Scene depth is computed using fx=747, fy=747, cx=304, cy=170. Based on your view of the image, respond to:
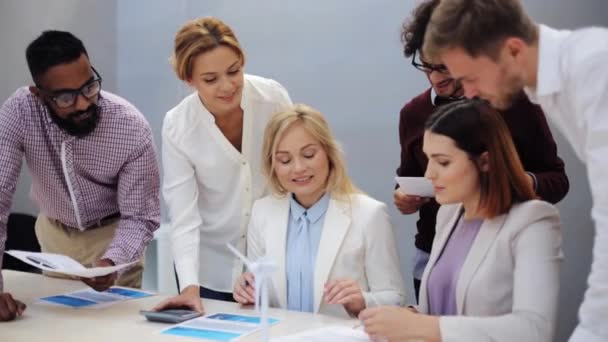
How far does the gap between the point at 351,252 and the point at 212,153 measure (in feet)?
2.24

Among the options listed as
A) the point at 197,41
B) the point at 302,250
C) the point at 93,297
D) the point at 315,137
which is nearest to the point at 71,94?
the point at 197,41

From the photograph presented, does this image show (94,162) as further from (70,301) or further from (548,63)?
(548,63)

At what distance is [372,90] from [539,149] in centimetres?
162

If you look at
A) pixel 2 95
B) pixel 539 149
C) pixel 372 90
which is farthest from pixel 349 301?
pixel 2 95

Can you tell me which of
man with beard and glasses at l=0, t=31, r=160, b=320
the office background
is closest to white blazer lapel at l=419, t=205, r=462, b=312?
man with beard and glasses at l=0, t=31, r=160, b=320

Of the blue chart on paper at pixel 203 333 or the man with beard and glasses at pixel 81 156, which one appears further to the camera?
the man with beard and glasses at pixel 81 156

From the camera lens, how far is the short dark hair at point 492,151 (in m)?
1.98

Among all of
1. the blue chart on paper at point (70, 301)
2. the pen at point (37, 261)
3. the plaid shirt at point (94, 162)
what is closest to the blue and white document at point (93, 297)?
the blue chart on paper at point (70, 301)

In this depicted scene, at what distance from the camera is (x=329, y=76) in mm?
4023

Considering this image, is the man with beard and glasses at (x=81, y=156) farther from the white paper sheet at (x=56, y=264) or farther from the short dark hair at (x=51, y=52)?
the white paper sheet at (x=56, y=264)

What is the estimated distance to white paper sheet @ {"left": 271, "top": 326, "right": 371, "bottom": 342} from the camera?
1917 mm

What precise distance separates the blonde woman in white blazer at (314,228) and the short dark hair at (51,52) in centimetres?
73

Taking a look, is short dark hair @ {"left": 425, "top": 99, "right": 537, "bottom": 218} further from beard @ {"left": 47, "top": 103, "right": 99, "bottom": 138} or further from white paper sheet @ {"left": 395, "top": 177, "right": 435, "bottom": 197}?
beard @ {"left": 47, "top": 103, "right": 99, "bottom": 138}

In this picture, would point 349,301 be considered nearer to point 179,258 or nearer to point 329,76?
point 179,258
